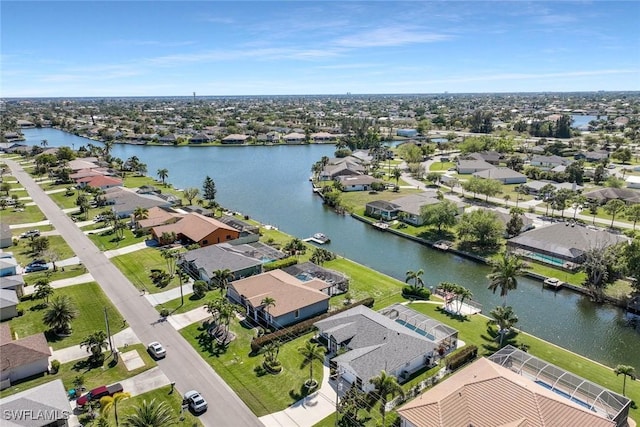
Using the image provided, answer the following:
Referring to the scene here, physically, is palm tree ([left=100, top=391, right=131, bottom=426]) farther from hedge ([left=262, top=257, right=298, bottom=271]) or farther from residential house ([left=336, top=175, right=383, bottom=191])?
residential house ([left=336, top=175, right=383, bottom=191])

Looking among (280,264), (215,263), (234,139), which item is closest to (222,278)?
(215,263)

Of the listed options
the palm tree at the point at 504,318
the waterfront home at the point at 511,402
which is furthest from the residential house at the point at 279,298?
the palm tree at the point at 504,318

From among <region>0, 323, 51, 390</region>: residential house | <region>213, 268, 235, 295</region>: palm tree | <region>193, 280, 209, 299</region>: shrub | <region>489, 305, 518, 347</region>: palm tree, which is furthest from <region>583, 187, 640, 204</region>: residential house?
<region>0, 323, 51, 390</region>: residential house

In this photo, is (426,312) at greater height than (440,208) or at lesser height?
lesser

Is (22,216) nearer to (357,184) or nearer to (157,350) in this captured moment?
(157,350)

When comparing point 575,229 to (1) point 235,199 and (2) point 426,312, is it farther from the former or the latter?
(1) point 235,199

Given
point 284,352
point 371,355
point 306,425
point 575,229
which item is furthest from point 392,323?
point 575,229

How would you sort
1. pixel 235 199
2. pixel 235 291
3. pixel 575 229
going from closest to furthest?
pixel 235 291, pixel 575 229, pixel 235 199

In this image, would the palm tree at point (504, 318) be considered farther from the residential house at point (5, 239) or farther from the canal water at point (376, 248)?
the residential house at point (5, 239)
